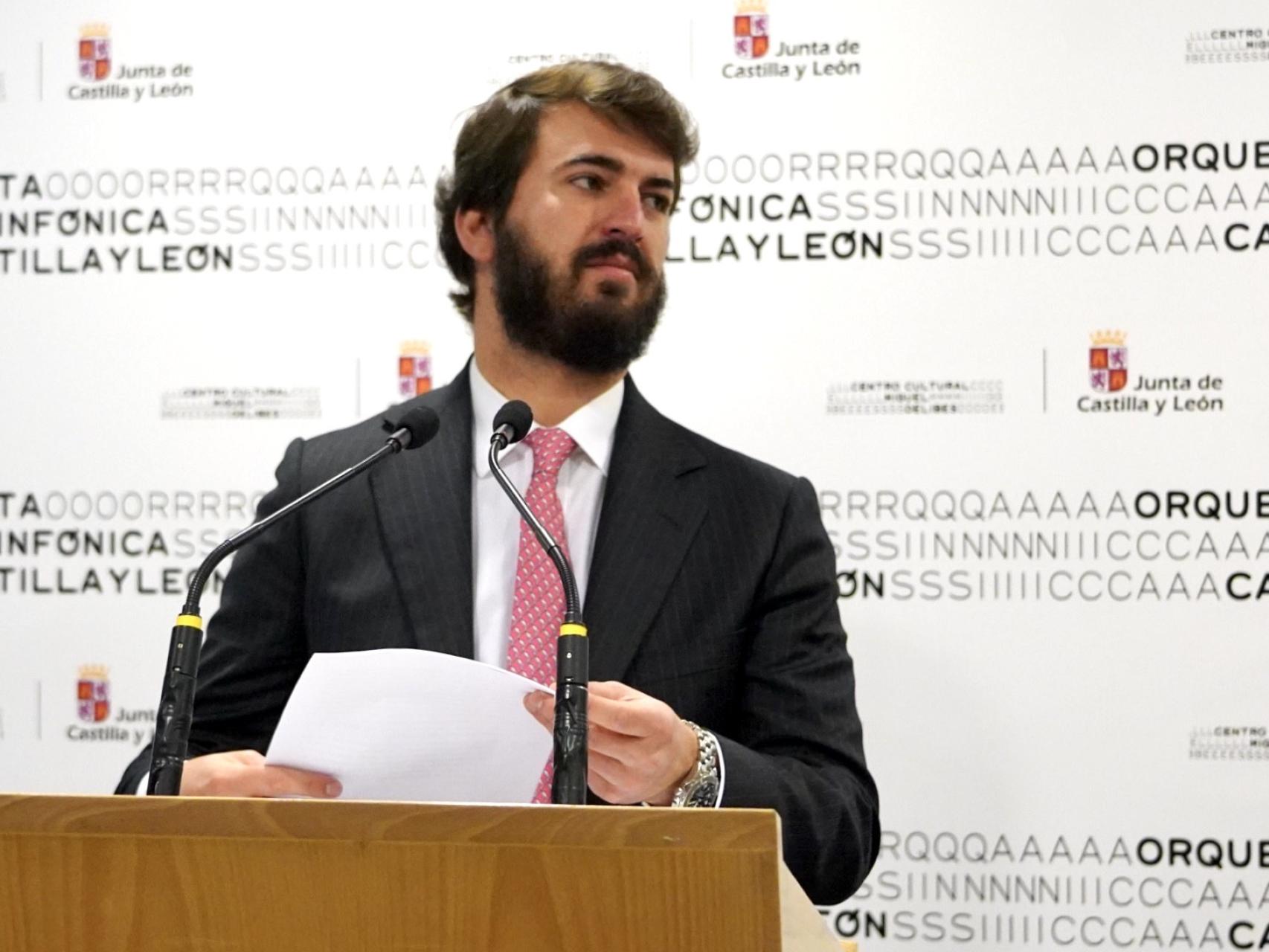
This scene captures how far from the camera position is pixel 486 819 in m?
1.16

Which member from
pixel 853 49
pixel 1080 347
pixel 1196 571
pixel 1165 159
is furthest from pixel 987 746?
pixel 853 49

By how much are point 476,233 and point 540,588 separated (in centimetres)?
83

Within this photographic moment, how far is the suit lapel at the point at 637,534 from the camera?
92.1 inches

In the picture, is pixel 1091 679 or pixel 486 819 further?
pixel 1091 679

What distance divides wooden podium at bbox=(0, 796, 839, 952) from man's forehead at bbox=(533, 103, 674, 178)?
1654 millimetres

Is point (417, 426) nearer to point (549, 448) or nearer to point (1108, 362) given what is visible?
point (549, 448)

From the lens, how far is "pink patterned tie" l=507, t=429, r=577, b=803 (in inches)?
89.4

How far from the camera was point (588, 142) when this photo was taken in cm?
261

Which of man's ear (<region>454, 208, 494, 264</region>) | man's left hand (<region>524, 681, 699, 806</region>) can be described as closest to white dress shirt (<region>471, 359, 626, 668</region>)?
man's ear (<region>454, 208, 494, 264</region>)

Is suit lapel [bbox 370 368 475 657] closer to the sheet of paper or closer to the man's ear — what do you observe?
the man's ear

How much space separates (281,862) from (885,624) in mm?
2116

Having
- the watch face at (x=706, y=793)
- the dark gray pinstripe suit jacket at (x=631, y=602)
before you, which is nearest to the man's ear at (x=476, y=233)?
the dark gray pinstripe suit jacket at (x=631, y=602)

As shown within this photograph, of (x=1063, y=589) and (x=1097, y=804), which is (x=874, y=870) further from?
(x=1063, y=589)

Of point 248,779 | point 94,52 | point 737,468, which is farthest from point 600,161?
point 94,52
